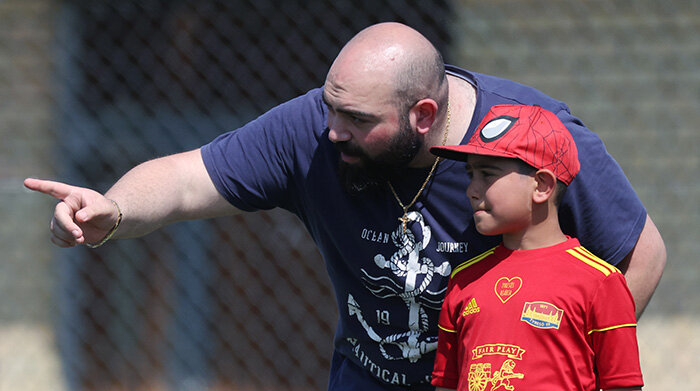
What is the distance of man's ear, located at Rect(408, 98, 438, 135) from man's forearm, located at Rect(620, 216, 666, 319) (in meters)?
0.63

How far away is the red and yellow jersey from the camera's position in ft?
5.90

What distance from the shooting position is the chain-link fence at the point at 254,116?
4.68 meters

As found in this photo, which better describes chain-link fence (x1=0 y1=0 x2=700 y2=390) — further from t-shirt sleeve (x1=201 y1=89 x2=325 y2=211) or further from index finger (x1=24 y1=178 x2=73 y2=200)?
index finger (x1=24 y1=178 x2=73 y2=200)

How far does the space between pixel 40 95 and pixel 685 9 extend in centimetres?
399

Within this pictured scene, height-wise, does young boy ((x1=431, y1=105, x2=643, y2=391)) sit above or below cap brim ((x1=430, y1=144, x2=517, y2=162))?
below

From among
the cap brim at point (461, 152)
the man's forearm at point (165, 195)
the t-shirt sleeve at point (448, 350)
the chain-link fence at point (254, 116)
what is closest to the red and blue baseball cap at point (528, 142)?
the cap brim at point (461, 152)

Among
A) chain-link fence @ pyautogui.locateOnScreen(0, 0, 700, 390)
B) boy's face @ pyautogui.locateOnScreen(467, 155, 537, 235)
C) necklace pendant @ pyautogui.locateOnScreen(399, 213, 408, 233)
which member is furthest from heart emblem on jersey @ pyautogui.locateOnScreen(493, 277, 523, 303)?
chain-link fence @ pyautogui.locateOnScreen(0, 0, 700, 390)

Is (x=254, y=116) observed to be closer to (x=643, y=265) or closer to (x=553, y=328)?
(x=643, y=265)

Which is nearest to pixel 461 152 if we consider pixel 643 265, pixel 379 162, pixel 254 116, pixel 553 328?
pixel 379 162

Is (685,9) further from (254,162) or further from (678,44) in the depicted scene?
(254,162)

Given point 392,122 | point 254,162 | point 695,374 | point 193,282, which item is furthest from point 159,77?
point 695,374

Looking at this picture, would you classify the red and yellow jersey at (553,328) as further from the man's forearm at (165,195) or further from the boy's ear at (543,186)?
the man's forearm at (165,195)

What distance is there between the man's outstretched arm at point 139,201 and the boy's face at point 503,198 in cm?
84

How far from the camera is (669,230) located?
15.6 ft
